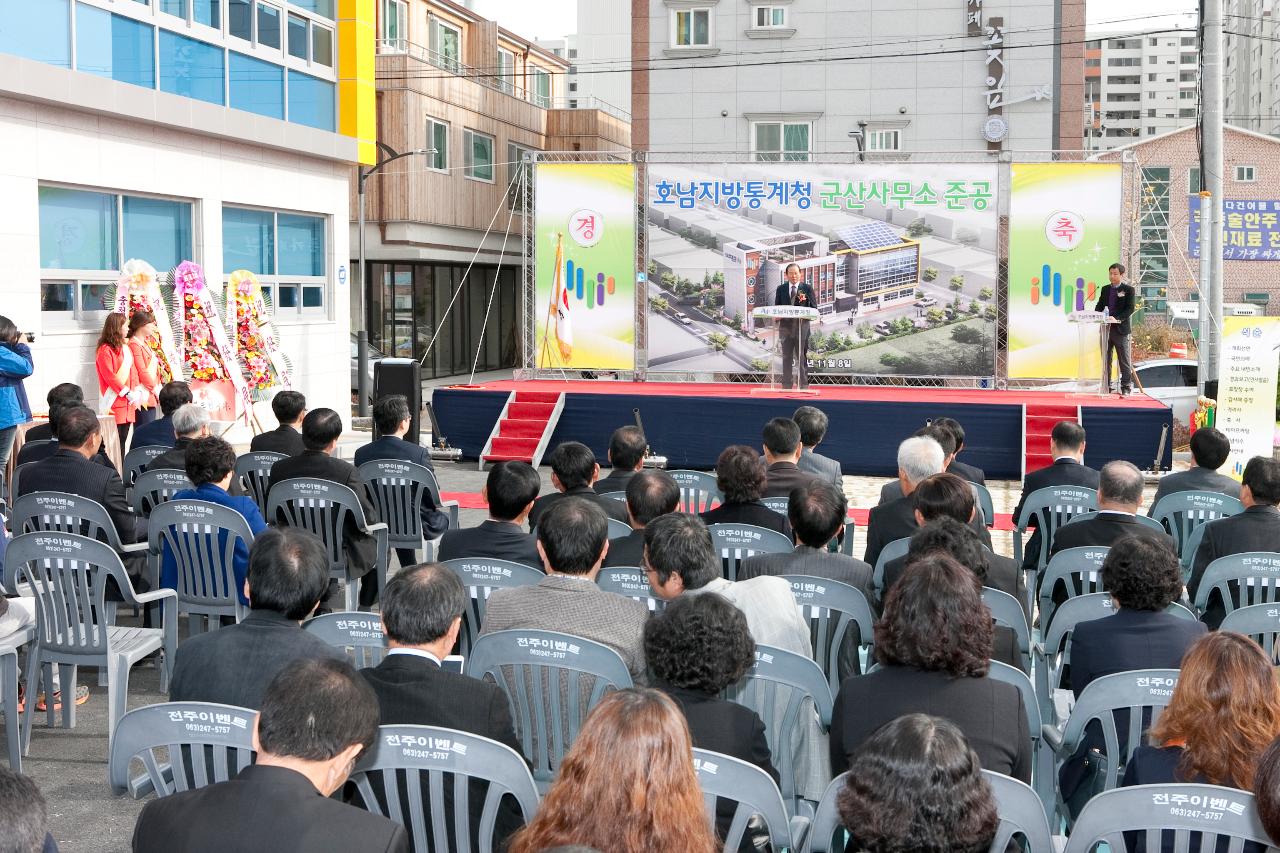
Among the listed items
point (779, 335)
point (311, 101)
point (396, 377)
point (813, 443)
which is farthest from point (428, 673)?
point (311, 101)

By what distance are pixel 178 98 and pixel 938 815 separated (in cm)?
1234

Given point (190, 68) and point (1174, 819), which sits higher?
point (190, 68)

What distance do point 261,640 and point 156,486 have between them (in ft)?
10.1

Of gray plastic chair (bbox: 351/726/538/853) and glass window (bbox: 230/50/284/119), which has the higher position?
glass window (bbox: 230/50/284/119)

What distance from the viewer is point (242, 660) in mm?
3439

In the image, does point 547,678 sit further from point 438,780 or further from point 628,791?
point 628,791

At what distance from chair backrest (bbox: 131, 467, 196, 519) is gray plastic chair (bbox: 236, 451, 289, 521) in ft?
2.90

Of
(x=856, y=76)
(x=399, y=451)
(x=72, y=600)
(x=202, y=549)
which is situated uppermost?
(x=856, y=76)

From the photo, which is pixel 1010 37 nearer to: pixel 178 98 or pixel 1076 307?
pixel 1076 307

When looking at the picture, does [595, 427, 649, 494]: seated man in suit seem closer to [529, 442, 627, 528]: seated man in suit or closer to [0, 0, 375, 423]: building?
[529, 442, 627, 528]: seated man in suit

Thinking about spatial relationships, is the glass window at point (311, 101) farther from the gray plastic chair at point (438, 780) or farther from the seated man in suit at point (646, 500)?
the gray plastic chair at point (438, 780)

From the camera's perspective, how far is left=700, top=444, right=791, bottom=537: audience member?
17.8ft

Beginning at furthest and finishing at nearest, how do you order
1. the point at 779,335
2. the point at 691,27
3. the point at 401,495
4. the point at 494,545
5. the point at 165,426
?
the point at 691,27, the point at 779,335, the point at 165,426, the point at 401,495, the point at 494,545

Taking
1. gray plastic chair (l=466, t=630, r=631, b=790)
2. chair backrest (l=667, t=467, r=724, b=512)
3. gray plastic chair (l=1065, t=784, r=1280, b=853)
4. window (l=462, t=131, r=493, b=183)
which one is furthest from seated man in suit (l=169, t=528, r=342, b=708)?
window (l=462, t=131, r=493, b=183)
